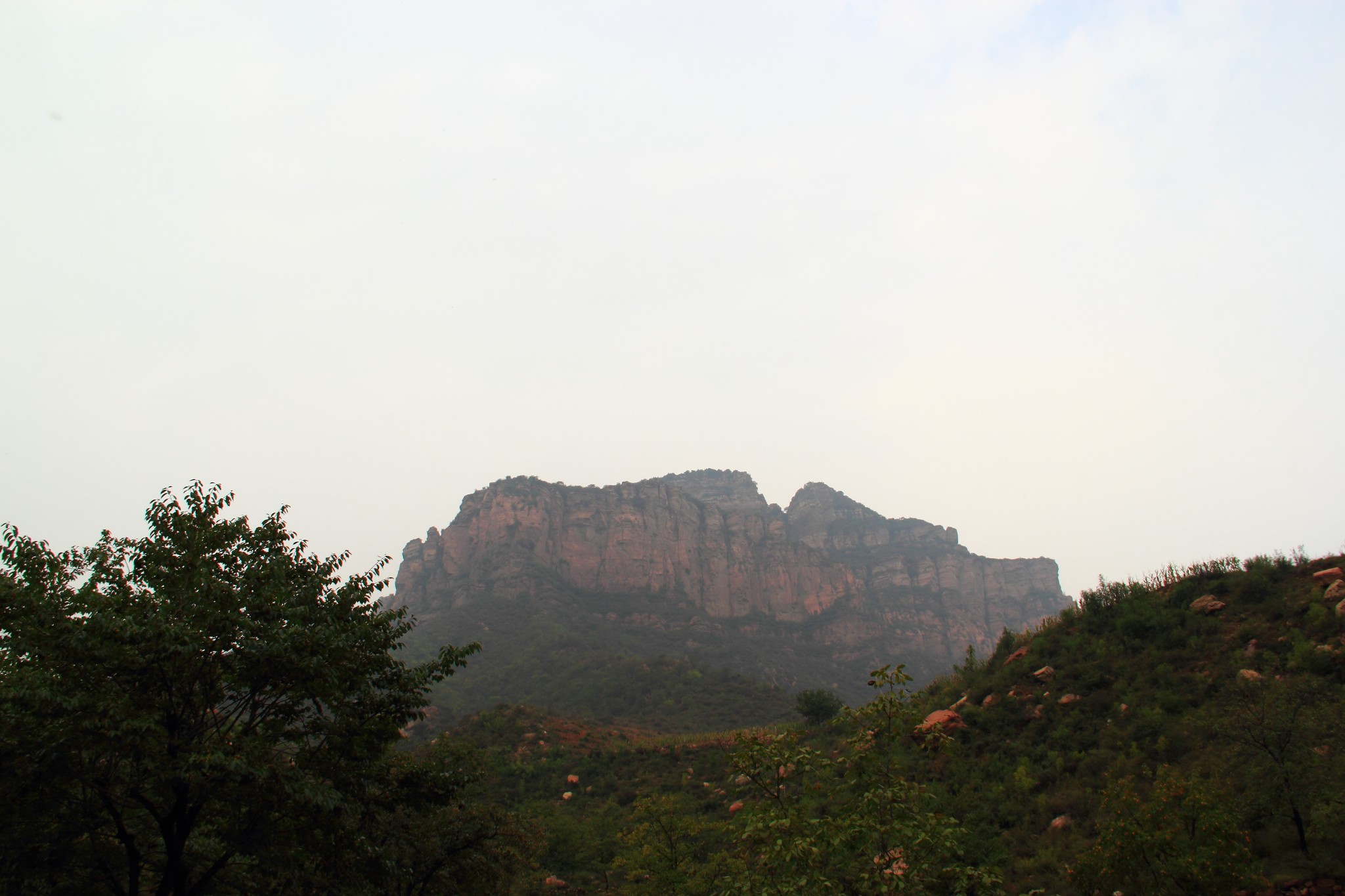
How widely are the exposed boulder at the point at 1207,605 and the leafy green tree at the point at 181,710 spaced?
941 inches

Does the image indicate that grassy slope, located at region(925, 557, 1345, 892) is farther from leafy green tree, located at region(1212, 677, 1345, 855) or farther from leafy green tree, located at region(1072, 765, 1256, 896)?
leafy green tree, located at region(1072, 765, 1256, 896)

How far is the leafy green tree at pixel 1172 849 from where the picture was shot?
9727 mm

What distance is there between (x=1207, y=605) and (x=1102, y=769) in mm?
8394

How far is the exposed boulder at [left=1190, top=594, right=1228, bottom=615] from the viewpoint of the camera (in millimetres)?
21609

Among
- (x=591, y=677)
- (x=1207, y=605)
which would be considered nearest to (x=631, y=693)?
(x=591, y=677)

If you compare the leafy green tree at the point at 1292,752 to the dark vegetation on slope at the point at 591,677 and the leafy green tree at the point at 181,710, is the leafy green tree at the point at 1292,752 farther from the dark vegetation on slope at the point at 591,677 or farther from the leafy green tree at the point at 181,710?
the dark vegetation on slope at the point at 591,677

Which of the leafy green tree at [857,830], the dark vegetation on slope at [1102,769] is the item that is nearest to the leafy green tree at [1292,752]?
the dark vegetation on slope at [1102,769]

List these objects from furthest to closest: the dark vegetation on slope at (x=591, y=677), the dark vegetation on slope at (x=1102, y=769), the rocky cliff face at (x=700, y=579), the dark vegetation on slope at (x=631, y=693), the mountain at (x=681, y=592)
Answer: the rocky cliff face at (x=700, y=579), the mountain at (x=681, y=592), the dark vegetation on slope at (x=591, y=677), the dark vegetation on slope at (x=631, y=693), the dark vegetation on slope at (x=1102, y=769)

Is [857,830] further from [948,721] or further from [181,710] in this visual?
[948,721]

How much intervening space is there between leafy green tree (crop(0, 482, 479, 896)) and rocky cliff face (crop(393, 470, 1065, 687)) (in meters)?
102

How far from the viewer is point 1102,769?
57.1 feet

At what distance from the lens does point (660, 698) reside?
74.8 m

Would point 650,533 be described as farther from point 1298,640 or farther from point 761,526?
point 1298,640

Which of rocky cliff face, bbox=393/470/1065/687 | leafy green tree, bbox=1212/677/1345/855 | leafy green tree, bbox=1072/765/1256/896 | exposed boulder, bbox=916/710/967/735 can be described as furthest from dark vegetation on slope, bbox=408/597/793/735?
leafy green tree, bbox=1212/677/1345/855
